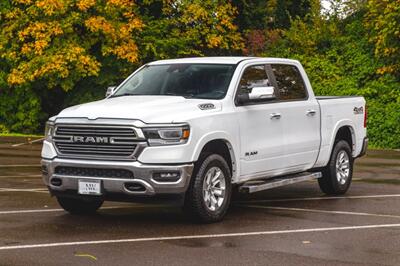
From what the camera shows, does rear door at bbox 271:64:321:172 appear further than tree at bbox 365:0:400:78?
No

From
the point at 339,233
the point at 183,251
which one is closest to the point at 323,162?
the point at 339,233

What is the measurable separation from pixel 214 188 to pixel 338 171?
355cm

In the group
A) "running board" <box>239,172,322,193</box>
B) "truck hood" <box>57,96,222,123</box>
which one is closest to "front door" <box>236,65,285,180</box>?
"running board" <box>239,172,322,193</box>

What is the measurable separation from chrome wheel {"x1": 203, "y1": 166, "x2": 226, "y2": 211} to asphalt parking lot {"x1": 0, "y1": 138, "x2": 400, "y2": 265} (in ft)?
0.87

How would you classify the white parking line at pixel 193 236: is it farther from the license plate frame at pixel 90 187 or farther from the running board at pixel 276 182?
the running board at pixel 276 182

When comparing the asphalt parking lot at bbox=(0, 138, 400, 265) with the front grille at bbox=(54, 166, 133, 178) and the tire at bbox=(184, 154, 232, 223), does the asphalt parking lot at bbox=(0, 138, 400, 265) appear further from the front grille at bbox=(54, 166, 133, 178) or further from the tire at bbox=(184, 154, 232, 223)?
the front grille at bbox=(54, 166, 133, 178)

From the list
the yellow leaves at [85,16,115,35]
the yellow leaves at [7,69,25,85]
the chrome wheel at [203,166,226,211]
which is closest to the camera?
the chrome wheel at [203,166,226,211]

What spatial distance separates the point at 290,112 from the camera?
11.3 m

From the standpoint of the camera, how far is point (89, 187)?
9.41 meters

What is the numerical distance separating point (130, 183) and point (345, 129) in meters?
4.89

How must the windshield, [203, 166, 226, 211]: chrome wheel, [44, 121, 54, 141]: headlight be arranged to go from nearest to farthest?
[203, 166, 226, 211]: chrome wheel < [44, 121, 54, 141]: headlight < the windshield

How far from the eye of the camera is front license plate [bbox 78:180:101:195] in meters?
9.35

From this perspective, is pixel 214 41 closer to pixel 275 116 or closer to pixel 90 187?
pixel 275 116

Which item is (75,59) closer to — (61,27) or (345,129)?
(61,27)
